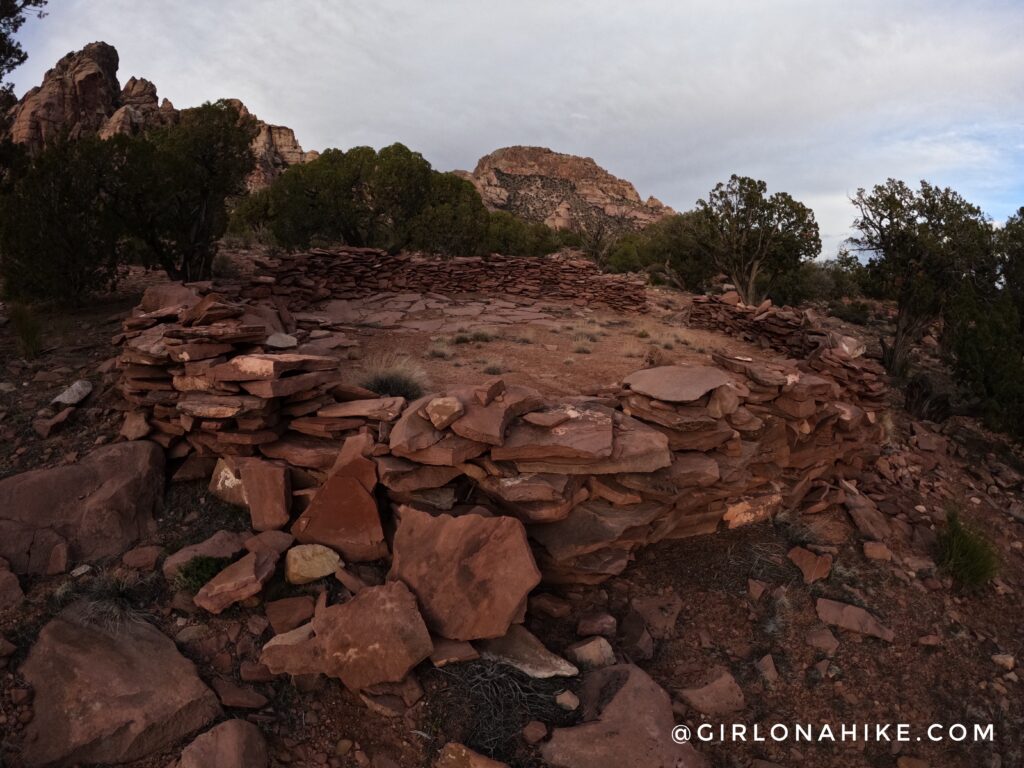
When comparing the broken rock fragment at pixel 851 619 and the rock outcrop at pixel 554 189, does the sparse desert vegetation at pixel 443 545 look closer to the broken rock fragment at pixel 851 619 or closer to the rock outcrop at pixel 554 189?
the broken rock fragment at pixel 851 619

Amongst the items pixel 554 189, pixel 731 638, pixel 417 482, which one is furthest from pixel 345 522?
pixel 554 189

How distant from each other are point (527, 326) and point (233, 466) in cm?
775

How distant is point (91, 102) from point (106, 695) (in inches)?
2291

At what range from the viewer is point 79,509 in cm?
422

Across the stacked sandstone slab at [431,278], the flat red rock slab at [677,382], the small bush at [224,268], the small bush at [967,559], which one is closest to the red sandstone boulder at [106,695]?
the flat red rock slab at [677,382]

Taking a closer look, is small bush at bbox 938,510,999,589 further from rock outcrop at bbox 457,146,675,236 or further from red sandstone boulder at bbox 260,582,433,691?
rock outcrop at bbox 457,146,675,236

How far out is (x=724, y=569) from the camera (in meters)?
4.86

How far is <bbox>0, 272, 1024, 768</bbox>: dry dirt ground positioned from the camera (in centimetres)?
318

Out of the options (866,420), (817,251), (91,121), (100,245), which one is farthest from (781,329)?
(91,121)

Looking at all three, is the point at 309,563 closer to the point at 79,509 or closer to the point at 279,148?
the point at 79,509

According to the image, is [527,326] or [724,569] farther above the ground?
[527,326]

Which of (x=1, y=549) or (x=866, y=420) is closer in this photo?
(x=1, y=549)

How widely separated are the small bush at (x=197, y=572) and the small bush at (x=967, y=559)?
6274 mm

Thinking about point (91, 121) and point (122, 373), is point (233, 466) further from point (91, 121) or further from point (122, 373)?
point (91, 121)
